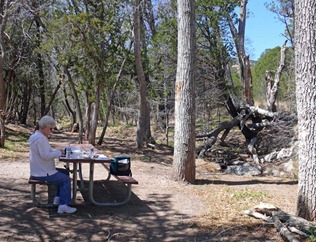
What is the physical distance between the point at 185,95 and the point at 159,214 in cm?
280

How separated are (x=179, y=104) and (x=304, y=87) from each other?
115 inches

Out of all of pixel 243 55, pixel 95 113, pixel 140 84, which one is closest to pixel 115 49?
pixel 140 84

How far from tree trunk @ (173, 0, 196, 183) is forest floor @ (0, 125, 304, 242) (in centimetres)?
52

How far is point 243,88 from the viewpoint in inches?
626

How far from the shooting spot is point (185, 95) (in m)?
7.67

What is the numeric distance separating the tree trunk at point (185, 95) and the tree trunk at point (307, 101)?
2.69 metres

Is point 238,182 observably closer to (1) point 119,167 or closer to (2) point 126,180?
(1) point 119,167

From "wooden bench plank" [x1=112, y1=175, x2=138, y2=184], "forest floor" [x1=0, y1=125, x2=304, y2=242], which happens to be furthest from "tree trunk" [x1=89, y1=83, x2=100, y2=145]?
"wooden bench plank" [x1=112, y1=175, x2=138, y2=184]

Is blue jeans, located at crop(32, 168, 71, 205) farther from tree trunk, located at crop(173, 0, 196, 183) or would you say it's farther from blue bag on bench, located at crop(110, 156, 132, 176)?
tree trunk, located at crop(173, 0, 196, 183)

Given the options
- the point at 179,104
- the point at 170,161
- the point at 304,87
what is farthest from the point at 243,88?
the point at 304,87

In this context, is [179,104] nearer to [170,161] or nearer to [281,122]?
[170,161]

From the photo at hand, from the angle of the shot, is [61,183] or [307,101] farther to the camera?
[61,183]

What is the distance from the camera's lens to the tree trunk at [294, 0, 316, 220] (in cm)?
520

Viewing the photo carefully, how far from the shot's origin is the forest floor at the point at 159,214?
4.75 m
